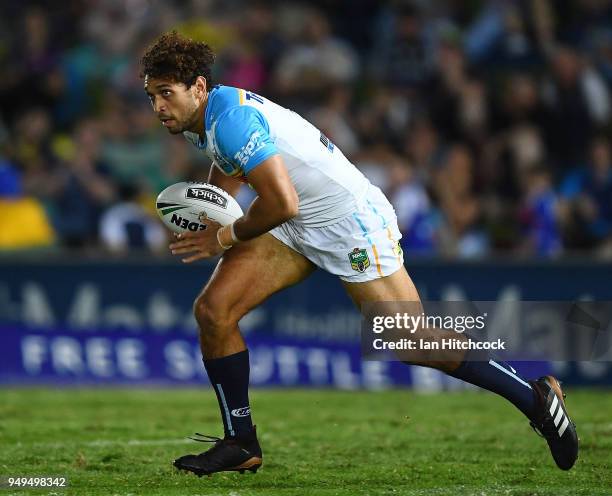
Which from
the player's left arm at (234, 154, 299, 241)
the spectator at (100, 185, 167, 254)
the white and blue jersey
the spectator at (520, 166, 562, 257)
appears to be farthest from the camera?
the spectator at (100, 185, 167, 254)

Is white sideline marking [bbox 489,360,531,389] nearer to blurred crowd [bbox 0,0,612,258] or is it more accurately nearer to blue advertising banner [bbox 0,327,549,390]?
blue advertising banner [bbox 0,327,549,390]

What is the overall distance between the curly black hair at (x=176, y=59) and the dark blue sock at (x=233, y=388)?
1.43 meters

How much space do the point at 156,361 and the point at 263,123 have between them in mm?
5485

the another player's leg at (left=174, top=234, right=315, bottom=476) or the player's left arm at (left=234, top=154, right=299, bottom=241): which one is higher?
the player's left arm at (left=234, top=154, right=299, bottom=241)

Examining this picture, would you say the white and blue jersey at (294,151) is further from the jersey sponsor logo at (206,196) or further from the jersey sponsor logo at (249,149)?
the jersey sponsor logo at (206,196)

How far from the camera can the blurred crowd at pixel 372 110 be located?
41.6 feet

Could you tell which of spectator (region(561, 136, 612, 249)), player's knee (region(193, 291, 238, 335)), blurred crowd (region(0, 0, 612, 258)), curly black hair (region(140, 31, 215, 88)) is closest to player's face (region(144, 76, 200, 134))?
curly black hair (region(140, 31, 215, 88))

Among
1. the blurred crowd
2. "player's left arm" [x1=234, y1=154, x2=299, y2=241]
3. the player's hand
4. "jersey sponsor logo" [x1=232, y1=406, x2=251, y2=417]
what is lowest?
"jersey sponsor logo" [x1=232, y1=406, x2=251, y2=417]

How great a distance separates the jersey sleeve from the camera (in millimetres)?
6047

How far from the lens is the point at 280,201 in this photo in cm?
602

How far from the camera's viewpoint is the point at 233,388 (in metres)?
6.57

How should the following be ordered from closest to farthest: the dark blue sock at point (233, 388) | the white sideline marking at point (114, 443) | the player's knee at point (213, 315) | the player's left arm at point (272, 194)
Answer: the player's left arm at point (272, 194), the player's knee at point (213, 315), the dark blue sock at point (233, 388), the white sideline marking at point (114, 443)

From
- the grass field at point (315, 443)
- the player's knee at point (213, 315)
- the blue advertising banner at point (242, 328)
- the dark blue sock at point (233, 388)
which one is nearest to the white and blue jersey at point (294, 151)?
the player's knee at point (213, 315)

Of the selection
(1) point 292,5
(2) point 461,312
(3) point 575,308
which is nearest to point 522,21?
(1) point 292,5
